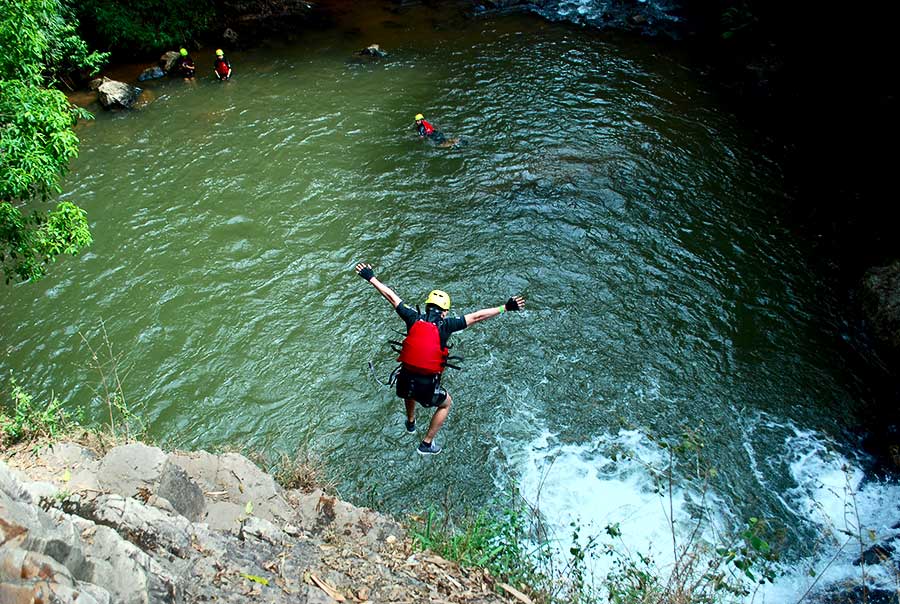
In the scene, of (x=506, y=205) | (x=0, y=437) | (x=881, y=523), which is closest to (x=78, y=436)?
(x=0, y=437)

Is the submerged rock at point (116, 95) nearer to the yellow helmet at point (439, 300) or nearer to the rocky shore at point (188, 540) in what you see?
the rocky shore at point (188, 540)

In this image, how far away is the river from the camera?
8328 mm

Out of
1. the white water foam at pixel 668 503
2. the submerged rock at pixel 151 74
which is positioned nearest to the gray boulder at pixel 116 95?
the submerged rock at pixel 151 74

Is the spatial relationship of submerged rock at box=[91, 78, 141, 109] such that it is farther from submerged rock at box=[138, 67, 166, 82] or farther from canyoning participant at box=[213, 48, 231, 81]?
canyoning participant at box=[213, 48, 231, 81]

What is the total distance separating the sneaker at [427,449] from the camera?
8344 mm

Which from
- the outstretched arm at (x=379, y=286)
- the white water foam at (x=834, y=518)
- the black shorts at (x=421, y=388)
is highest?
the outstretched arm at (x=379, y=286)

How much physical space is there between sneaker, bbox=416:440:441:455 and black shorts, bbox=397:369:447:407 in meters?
0.80

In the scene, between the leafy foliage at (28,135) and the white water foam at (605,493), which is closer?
the leafy foliage at (28,135)

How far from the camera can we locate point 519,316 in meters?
10.5

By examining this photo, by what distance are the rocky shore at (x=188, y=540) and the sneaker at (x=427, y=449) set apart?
5.16 feet

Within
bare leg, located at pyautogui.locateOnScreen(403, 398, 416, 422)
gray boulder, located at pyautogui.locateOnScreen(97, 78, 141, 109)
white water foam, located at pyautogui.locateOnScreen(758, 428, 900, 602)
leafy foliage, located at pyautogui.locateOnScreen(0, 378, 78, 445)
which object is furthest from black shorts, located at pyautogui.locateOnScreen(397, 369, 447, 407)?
gray boulder, located at pyautogui.locateOnScreen(97, 78, 141, 109)

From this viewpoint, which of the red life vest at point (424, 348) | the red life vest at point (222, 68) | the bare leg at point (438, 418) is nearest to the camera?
the red life vest at point (424, 348)

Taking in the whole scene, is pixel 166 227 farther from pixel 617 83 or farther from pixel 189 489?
pixel 617 83

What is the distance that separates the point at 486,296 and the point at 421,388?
3.58 meters
